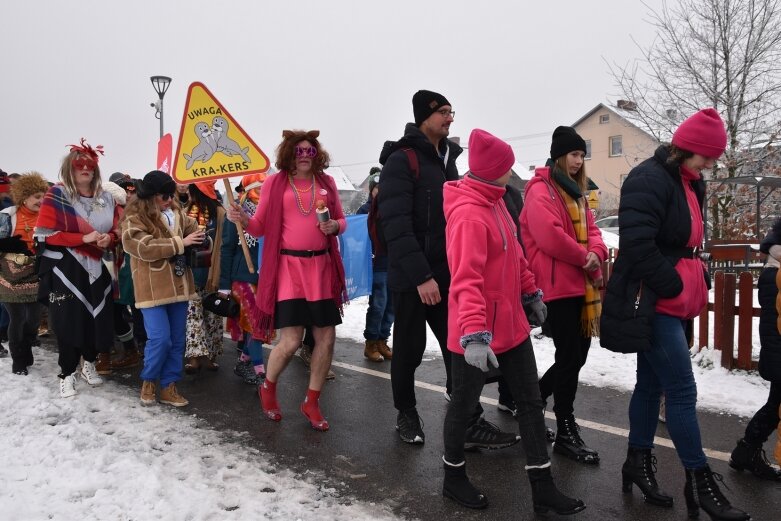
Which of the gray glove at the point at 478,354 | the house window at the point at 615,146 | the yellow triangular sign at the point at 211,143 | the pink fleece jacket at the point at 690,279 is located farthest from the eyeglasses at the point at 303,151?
the house window at the point at 615,146

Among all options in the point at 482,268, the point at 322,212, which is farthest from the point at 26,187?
the point at 482,268

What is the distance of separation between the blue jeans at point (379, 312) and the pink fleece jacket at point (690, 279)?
396 cm

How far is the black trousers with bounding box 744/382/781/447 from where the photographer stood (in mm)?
3812

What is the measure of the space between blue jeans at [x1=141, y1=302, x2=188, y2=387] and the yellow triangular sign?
115cm

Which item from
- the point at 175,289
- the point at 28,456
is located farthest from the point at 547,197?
the point at 28,456

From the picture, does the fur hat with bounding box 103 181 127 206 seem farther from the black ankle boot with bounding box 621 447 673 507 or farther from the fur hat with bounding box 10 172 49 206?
the black ankle boot with bounding box 621 447 673 507

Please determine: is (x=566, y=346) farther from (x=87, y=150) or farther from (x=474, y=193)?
(x=87, y=150)

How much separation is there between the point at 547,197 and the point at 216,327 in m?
3.95

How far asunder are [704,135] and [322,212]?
249cm

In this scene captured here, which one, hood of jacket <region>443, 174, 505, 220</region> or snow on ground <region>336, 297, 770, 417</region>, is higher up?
hood of jacket <region>443, 174, 505, 220</region>

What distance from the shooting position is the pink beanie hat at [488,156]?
332cm

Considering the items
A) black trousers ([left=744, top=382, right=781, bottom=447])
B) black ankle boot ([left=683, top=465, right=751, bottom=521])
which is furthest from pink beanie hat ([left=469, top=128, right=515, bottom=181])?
black trousers ([left=744, top=382, right=781, bottom=447])

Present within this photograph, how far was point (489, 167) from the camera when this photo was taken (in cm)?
332

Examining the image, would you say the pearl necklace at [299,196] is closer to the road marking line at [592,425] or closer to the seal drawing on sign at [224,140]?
the seal drawing on sign at [224,140]
